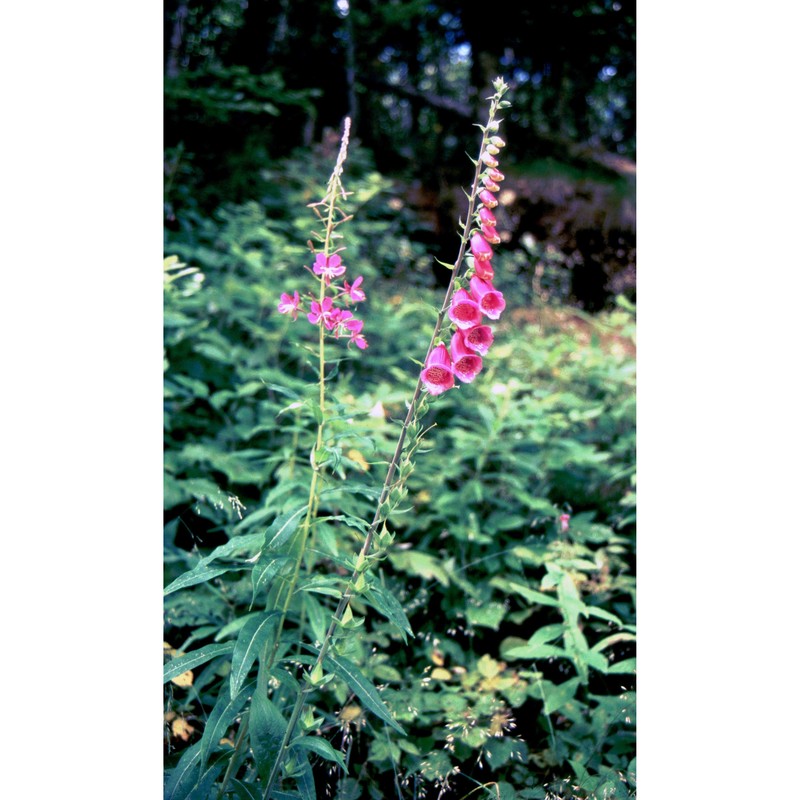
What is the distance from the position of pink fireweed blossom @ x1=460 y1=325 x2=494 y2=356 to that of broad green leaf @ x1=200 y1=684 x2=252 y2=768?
61 cm

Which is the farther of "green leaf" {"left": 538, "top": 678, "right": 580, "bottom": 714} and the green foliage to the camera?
"green leaf" {"left": 538, "top": 678, "right": 580, "bottom": 714}

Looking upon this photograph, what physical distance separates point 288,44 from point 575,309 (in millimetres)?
2077

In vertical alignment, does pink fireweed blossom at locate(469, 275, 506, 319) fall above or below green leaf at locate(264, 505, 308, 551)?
above

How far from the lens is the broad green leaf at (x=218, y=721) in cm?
96

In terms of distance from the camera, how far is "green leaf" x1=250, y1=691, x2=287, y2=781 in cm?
96

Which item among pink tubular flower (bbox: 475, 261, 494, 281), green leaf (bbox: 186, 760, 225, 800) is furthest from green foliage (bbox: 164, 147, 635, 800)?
pink tubular flower (bbox: 475, 261, 494, 281)

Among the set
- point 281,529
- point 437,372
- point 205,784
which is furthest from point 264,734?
point 437,372

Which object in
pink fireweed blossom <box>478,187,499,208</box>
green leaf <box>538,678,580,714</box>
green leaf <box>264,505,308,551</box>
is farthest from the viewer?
green leaf <box>538,678,580,714</box>

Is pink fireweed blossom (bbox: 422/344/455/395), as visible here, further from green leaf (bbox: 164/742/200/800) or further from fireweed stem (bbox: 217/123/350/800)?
green leaf (bbox: 164/742/200/800)

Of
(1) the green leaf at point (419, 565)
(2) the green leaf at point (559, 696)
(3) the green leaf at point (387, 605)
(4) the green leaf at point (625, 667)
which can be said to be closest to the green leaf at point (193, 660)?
(3) the green leaf at point (387, 605)

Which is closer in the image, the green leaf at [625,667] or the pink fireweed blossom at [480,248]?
the pink fireweed blossom at [480,248]

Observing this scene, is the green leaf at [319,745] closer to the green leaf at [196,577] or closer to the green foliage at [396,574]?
the green foliage at [396,574]
